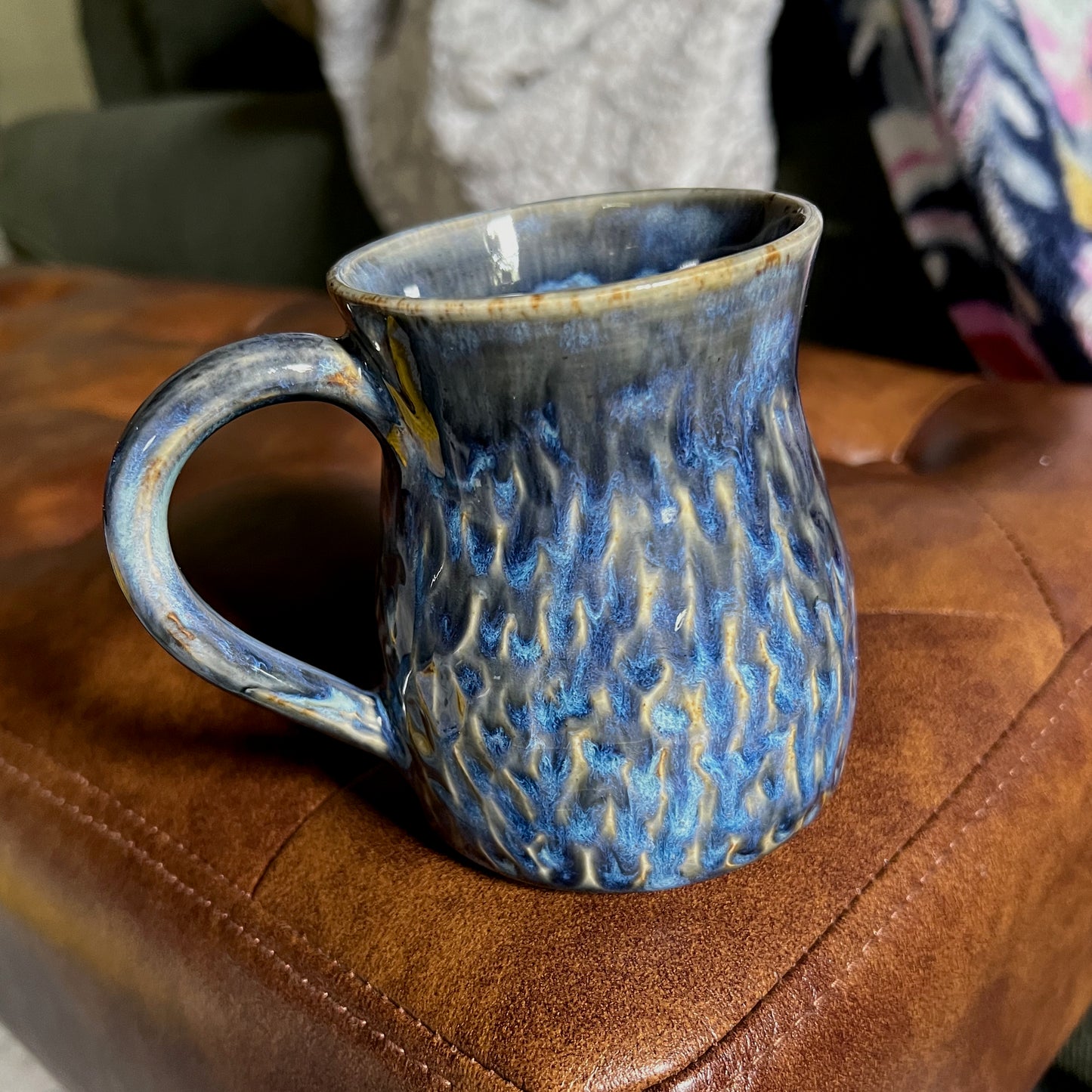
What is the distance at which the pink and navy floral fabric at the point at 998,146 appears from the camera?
658mm

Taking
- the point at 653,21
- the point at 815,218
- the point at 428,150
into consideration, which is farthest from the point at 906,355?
the point at 815,218

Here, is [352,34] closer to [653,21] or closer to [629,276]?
[653,21]

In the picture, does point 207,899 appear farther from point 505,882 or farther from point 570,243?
point 570,243

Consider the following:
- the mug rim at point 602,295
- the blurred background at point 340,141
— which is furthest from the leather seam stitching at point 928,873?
the blurred background at point 340,141

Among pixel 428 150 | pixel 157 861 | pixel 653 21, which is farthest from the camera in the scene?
pixel 428 150

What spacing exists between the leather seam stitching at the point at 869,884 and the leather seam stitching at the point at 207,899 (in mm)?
58

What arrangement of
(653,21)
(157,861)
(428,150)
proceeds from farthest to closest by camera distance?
(428,150) → (653,21) → (157,861)

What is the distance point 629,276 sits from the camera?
400 millimetres

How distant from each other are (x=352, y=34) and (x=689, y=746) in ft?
3.25

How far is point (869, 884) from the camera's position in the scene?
36 cm

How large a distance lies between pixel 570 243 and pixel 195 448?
6.8 inches

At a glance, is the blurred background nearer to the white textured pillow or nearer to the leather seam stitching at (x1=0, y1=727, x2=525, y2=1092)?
the white textured pillow

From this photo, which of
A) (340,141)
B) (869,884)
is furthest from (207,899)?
(340,141)

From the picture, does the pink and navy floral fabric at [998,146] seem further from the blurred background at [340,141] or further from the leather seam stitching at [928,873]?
the leather seam stitching at [928,873]
